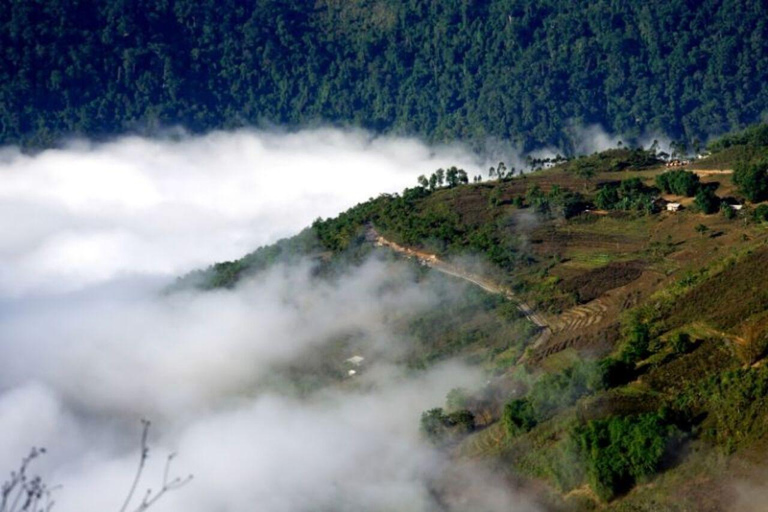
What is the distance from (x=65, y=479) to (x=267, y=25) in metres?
110

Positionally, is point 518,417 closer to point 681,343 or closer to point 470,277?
point 681,343

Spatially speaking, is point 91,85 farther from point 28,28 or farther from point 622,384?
point 622,384

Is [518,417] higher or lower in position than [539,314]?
lower

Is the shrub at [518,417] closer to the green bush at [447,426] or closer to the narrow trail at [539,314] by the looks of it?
the green bush at [447,426]

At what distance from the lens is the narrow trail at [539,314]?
179ft

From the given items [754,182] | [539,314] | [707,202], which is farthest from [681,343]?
[754,182]

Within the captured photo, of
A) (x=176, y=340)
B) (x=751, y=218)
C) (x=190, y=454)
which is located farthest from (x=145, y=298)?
(x=751, y=218)

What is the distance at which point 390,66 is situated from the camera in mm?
147750

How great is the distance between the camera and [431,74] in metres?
148

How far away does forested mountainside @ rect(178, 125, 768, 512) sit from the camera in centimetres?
3819

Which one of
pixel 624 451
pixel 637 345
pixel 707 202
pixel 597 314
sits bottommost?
pixel 624 451

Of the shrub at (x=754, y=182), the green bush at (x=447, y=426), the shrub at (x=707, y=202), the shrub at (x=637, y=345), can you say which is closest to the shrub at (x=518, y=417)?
the green bush at (x=447, y=426)

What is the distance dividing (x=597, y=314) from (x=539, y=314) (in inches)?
137

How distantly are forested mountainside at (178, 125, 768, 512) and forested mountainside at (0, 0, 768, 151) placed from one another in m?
54.7
